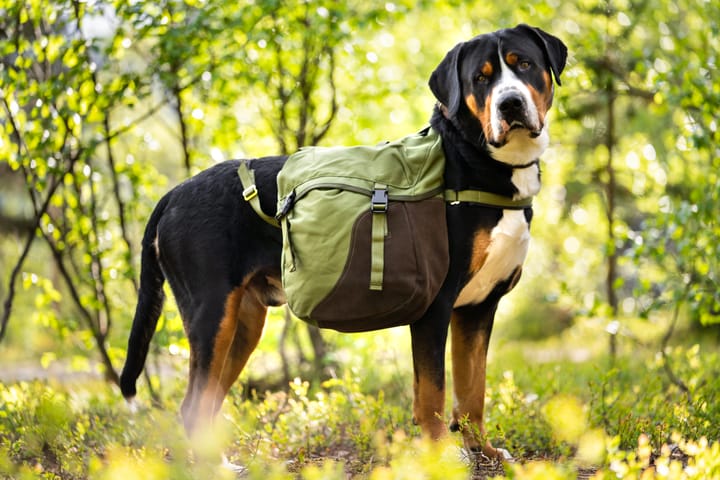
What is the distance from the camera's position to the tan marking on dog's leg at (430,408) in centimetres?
338

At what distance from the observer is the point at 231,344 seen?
3965 mm

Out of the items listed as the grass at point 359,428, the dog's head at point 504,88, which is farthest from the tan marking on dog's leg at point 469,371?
the dog's head at point 504,88

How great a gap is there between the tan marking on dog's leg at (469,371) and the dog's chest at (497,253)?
0.22 metres

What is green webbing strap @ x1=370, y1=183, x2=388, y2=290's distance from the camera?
11.0ft

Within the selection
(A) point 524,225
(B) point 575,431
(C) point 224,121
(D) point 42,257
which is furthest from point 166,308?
(D) point 42,257

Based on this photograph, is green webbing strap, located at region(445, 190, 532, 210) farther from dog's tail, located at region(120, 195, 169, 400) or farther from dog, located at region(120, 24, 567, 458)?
dog's tail, located at region(120, 195, 169, 400)

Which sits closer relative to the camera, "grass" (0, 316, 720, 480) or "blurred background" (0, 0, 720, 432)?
"grass" (0, 316, 720, 480)

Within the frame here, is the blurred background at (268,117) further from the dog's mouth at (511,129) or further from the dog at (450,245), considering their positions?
the dog's mouth at (511,129)

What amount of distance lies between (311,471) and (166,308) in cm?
377

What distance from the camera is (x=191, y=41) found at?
5227mm

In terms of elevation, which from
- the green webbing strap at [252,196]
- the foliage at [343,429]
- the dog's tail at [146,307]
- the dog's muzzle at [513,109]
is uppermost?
the dog's muzzle at [513,109]

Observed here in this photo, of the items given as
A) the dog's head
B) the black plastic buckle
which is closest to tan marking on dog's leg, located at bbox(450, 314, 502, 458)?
the black plastic buckle

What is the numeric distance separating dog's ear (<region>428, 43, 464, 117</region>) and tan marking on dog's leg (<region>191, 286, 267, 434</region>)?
4.16 feet

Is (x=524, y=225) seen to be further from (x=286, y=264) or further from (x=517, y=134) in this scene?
(x=286, y=264)
